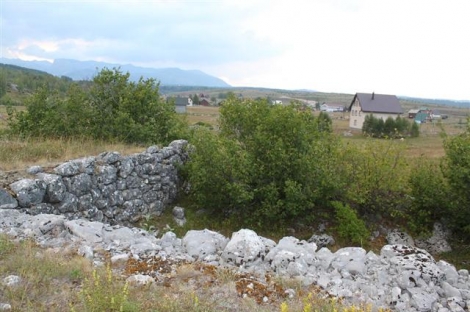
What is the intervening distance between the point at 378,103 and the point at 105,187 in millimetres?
66809

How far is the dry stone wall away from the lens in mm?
9542

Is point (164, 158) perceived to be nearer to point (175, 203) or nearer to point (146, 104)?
point (175, 203)

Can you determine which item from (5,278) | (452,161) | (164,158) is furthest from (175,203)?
(452,161)

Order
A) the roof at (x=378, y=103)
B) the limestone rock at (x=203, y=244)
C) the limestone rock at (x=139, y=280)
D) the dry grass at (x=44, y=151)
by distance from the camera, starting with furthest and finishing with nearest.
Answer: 1. the roof at (x=378, y=103)
2. the dry grass at (x=44, y=151)
3. the limestone rock at (x=203, y=244)
4. the limestone rock at (x=139, y=280)

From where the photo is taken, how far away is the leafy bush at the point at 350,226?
12.6 metres

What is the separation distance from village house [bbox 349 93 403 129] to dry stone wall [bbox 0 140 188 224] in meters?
59.3

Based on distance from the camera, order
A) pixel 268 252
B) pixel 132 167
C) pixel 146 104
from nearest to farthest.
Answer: pixel 268 252, pixel 132 167, pixel 146 104

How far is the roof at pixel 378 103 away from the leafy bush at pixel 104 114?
57409 millimetres

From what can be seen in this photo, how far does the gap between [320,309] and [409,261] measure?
244 cm

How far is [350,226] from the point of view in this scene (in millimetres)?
12695

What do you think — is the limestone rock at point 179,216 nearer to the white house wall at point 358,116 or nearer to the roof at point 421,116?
the white house wall at point 358,116

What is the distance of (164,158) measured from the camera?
14.0m

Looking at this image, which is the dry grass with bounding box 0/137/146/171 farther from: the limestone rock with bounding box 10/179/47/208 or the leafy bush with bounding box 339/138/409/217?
the leafy bush with bounding box 339/138/409/217

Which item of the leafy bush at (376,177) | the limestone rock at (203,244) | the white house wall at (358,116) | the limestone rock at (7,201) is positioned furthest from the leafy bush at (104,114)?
the white house wall at (358,116)
